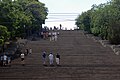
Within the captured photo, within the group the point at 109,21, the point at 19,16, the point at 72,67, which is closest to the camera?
the point at 72,67

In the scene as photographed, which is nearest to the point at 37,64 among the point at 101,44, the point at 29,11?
the point at 101,44

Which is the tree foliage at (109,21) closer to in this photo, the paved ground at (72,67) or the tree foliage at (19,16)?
the paved ground at (72,67)

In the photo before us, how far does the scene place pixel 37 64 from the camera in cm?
3541

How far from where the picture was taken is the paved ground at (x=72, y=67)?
3045cm

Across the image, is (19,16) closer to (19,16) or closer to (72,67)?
(19,16)

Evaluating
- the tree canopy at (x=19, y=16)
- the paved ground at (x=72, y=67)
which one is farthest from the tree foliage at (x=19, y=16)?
the paved ground at (x=72, y=67)

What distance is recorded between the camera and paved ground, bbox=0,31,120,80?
30.5 m

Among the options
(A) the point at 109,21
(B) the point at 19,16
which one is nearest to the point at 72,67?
(B) the point at 19,16

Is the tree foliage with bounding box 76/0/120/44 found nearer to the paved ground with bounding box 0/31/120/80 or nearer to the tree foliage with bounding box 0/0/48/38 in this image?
the paved ground with bounding box 0/31/120/80

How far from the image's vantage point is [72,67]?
3325 cm

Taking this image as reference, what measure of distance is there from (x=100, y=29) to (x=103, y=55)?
16.7 meters

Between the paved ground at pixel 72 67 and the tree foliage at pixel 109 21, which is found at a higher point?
the tree foliage at pixel 109 21

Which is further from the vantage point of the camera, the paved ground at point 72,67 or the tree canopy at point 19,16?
the tree canopy at point 19,16

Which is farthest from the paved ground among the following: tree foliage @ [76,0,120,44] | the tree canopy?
tree foliage @ [76,0,120,44]
